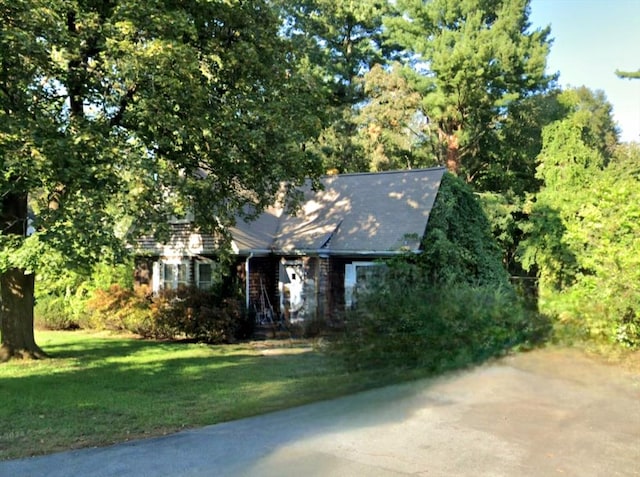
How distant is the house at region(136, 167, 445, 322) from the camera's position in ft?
57.5

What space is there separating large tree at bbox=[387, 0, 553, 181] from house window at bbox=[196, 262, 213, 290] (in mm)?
16812

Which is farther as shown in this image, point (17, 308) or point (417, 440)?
point (17, 308)

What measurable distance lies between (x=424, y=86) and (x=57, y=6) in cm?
2397

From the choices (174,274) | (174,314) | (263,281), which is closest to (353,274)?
(263,281)

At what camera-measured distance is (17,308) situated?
1265cm

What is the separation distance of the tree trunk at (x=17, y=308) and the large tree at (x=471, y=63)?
894 inches

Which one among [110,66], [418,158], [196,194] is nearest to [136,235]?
[196,194]

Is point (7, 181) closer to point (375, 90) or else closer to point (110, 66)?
point (110, 66)

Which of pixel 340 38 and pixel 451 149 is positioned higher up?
pixel 340 38

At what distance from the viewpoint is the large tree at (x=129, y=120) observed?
929 centimetres

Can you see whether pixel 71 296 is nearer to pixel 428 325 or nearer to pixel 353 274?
pixel 353 274

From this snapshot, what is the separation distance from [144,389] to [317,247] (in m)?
8.73

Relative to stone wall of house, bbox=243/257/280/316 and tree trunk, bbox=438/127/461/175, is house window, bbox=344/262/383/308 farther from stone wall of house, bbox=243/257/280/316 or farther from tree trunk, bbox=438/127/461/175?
tree trunk, bbox=438/127/461/175

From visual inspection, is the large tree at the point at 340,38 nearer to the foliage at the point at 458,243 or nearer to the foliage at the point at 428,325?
the foliage at the point at 458,243
